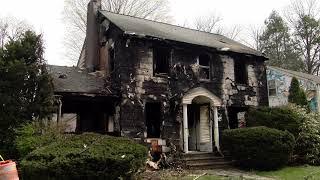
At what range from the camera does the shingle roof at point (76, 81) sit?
16047 mm

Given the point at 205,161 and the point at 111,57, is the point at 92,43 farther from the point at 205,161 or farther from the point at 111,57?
the point at 205,161

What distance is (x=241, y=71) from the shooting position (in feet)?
68.4

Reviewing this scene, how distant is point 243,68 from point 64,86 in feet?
32.8

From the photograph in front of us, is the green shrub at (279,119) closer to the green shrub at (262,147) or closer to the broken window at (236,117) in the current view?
the green shrub at (262,147)

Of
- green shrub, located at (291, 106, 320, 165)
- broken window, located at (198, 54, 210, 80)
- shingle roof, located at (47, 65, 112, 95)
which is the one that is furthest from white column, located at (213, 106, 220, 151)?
shingle roof, located at (47, 65, 112, 95)

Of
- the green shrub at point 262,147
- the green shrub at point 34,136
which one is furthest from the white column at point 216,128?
the green shrub at point 34,136

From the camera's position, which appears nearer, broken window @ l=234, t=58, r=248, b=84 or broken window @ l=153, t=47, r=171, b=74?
broken window @ l=153, t=47, r=171, b=74

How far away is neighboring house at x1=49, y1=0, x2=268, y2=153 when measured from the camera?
16531 mm

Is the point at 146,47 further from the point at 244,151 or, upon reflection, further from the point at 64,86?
the point at 244,151

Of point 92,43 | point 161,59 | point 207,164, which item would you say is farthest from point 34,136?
point 92,43

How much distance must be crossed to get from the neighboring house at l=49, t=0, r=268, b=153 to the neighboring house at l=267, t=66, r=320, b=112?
7.18 metres

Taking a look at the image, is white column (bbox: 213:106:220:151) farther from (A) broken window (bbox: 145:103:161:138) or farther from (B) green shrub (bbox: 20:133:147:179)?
(B) green shrub (bbox: 20:133:147:179)

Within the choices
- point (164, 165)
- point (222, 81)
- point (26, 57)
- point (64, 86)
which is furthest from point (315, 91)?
point (26, 57)

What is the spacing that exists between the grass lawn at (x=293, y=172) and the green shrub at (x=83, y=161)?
563 cm
